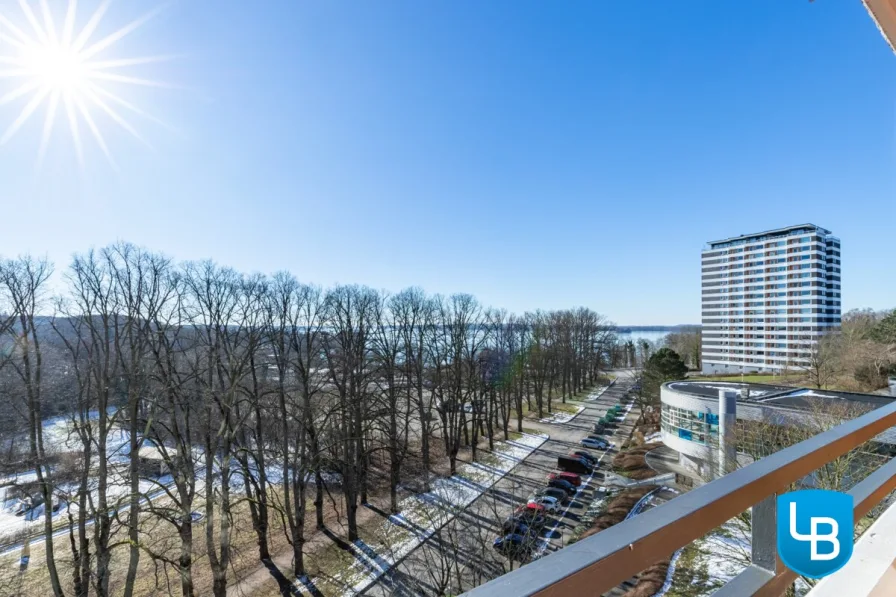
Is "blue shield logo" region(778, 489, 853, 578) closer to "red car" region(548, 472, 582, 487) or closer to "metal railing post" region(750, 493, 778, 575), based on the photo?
"metal railing post" region(750, 493, 778, 575)

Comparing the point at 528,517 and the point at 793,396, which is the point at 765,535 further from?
the point at 793,396

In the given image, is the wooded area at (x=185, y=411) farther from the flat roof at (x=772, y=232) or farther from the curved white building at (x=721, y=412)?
the flat roof at (x=772, y=232)

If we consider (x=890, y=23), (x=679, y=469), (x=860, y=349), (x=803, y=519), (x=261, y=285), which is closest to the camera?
(x=803, y=519)

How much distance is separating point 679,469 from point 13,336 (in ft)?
62.9

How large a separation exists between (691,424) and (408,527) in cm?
999

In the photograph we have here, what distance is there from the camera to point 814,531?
94 cm

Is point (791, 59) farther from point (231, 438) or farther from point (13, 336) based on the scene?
point (13, 336)

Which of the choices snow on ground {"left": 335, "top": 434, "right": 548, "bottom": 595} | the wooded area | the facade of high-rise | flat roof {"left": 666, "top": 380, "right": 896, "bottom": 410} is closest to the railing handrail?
snow on ground {"left": 335, "top": 434, "right": 548, "bottom": 595}

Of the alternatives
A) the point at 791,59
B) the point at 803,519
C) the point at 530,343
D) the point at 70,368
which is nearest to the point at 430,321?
the point at 530,343

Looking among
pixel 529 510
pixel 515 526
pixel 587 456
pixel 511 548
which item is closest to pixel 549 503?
pixel 529 510

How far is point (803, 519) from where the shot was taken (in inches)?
36.5

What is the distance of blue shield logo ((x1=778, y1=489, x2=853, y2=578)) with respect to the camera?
2.90ft

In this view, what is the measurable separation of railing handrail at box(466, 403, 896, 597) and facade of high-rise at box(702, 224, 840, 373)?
44743 millimetres

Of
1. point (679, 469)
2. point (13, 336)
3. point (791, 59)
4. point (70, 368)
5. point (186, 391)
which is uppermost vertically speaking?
point (791, 59)
